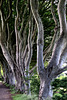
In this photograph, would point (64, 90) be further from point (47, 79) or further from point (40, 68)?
point (40, 68)

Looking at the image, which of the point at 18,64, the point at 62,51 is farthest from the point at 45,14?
the point at 62,51

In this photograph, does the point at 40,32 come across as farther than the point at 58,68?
Yes

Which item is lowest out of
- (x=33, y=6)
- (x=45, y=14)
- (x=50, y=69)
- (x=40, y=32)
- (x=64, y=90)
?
(x=64, y=90)

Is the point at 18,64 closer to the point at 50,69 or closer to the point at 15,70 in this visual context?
the point at 15,70

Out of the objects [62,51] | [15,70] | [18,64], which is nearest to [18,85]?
[15,70]

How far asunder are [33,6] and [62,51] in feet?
6.43

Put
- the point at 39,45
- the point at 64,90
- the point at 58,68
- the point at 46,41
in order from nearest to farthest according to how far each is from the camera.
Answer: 1. the point at 64,90
2. the point at 58,68
3. the point at 39,45
4. the point at 46,41

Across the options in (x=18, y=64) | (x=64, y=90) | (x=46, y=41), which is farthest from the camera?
(x=46, y=41)

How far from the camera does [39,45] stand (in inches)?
170

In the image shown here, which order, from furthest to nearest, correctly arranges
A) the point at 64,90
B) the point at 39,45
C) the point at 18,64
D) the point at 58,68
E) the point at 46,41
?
the point at 46,41 < the point at 18,64 < the point at 39,45 < the point at 58,68 < the point at 64,90

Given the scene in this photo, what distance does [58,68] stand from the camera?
403cm

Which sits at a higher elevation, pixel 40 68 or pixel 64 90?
pixel 40 68

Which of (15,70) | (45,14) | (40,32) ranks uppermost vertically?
(45,14)

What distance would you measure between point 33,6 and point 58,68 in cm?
242
